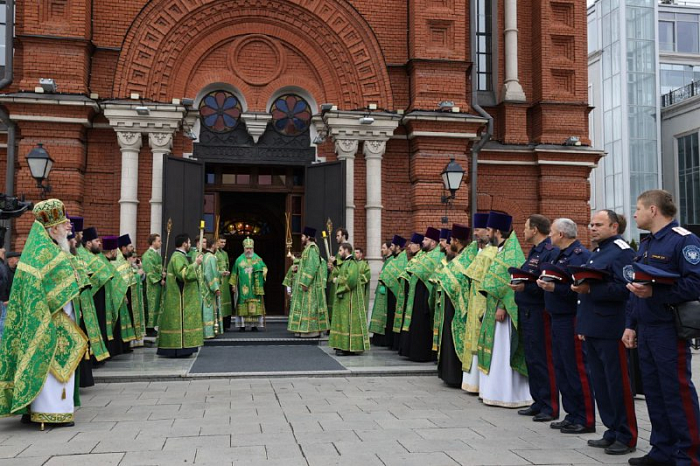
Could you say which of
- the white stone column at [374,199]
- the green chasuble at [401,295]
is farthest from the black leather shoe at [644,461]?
the white stone column at [374,199]

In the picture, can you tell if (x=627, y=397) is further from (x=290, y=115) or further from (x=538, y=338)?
(x=290, y=115)

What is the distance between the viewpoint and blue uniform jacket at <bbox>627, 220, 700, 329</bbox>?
4805 millimetres

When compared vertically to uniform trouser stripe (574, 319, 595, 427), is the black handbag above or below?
above

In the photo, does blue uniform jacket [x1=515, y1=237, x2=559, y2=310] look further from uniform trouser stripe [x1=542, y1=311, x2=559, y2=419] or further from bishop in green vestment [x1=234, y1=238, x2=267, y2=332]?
bishop in green vestment [x1=234, y1=238, x2=267, y2=332]

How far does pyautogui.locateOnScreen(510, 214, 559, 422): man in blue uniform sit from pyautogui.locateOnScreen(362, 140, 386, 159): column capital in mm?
7894

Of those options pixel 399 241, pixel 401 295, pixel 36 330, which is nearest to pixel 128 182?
pixel 399 241

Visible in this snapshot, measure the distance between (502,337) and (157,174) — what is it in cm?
892

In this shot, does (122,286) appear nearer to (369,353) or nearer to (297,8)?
(369,353)

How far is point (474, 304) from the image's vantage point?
8.03 meters

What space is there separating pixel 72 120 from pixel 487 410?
1015cm

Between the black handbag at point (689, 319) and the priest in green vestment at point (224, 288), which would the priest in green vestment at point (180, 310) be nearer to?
the priest in green vestment at point (224, 288)

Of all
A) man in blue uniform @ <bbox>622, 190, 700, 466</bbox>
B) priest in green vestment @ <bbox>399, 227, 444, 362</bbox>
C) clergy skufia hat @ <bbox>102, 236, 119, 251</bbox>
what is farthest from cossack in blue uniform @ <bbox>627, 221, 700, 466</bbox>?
clergy skufia hat @ <bbox>102, 236, 119, 251</bbox>

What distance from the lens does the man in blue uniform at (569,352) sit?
6.25m

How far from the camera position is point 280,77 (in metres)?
15.1
